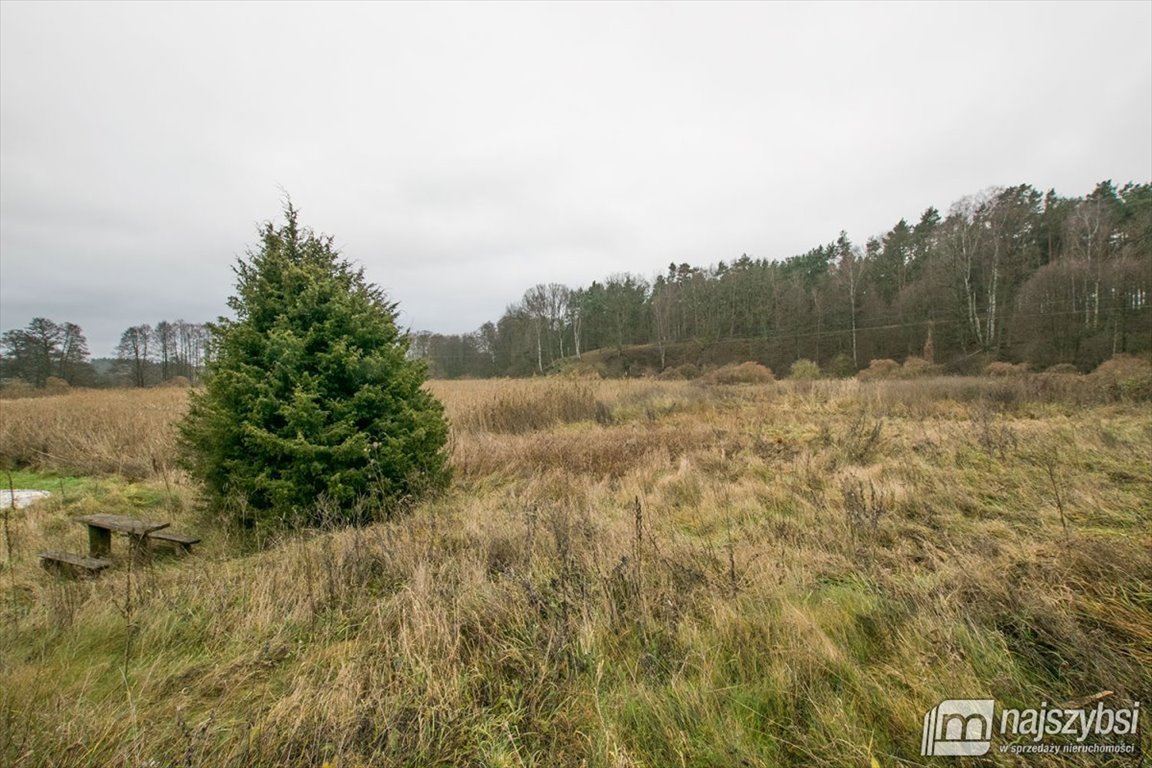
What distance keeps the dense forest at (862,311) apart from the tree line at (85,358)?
0.43 feet

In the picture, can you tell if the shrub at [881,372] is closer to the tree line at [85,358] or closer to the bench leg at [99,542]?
the bench leg at [99,542]

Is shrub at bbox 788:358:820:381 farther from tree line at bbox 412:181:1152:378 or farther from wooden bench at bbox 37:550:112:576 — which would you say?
wooden bench at bbox 37:550:112:576

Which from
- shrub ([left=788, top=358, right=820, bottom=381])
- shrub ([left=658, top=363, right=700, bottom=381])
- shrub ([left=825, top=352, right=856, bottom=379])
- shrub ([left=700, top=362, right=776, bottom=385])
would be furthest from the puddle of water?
shrub ([left=825, top=352, right=856, bottom=379])

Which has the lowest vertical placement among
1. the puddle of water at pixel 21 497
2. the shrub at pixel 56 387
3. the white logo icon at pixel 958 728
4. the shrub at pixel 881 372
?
the white logo icon at pixel 958 728

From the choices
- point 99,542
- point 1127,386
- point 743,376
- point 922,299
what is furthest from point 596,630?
point 922,299

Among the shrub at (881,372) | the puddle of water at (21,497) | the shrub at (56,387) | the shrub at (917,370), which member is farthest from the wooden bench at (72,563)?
the shrub at (56,387)

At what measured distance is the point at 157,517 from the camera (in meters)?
5.30

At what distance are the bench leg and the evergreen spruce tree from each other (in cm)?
83

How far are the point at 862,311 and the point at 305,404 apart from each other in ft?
153

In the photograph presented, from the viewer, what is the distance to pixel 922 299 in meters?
36.2

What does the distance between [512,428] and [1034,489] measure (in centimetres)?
960

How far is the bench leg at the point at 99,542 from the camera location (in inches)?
159

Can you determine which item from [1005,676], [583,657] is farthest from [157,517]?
[1005,676]

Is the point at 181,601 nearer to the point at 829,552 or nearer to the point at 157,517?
the point at 157,517
